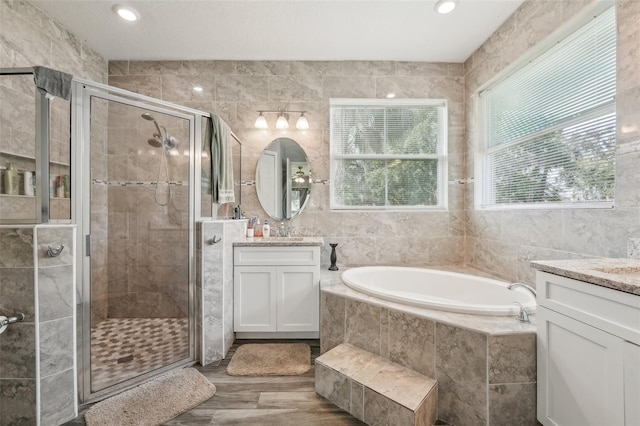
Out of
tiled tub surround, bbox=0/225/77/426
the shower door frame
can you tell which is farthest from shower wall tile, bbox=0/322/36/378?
the shower door frame

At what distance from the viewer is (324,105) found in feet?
8.87

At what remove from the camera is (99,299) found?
1644mm

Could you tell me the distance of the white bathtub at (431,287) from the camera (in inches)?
66.7

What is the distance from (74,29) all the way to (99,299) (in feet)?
7.81

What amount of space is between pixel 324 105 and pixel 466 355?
97.0 inches

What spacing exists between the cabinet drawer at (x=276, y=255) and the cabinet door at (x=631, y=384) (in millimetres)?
1687

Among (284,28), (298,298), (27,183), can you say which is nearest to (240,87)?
(284,28)

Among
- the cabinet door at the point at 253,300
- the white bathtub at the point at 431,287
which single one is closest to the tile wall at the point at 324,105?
the white bathtub at the point at 431,287

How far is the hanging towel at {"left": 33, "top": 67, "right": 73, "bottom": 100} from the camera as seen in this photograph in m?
1.34

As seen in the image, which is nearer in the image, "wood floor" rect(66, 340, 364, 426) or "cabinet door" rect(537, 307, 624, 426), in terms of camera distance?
"cabinet door" rect(537, 307, 624, 426)

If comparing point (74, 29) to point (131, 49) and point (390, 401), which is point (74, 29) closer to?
point (131, 49)

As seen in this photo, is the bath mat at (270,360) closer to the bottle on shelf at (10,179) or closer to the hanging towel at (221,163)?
the hanging towel at (221,163)

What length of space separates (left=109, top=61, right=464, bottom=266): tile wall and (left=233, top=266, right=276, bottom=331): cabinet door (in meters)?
0.71

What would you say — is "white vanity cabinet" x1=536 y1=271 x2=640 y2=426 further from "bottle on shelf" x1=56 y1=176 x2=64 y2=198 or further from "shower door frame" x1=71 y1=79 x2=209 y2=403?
"bottle on shelf" x1=56 y1=176 x2=64 y2=198
